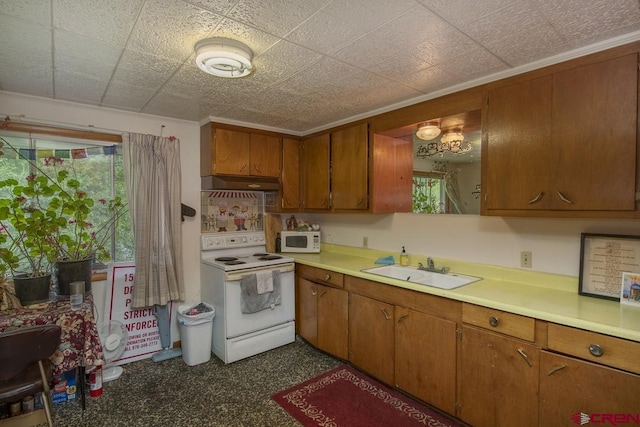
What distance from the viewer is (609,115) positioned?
5.36 feet

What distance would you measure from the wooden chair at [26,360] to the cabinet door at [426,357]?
6.89ft

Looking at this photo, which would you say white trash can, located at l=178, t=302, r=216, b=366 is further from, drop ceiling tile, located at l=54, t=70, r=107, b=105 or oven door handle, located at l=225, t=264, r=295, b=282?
drop ceiling tile, located at l=54, t=70, r=107, b=105

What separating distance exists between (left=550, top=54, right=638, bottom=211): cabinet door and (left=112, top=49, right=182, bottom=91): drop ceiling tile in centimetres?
225

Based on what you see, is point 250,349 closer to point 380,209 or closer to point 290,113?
point 380,209

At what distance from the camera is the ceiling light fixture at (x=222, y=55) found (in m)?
1.69

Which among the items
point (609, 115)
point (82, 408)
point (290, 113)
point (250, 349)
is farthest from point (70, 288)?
point (609, 115)

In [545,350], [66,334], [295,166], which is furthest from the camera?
[295,166]

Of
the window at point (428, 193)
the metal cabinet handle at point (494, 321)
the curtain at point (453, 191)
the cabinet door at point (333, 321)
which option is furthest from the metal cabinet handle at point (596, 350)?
the cabinet door at point (333, 321)

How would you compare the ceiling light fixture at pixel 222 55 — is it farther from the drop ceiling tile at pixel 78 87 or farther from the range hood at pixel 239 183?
the range hood at pixel 239 183

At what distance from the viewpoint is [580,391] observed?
4.96ft

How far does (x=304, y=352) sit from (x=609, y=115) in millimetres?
2853

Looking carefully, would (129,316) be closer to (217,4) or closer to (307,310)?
(307,310)

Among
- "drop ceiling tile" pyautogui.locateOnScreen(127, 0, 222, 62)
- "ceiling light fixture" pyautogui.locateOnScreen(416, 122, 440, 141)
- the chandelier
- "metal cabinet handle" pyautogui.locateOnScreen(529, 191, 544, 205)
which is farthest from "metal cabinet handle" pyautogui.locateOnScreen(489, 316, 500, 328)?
"drop ceiling tile" pyautogui.locateOnScreen(127, 0, 222, 62)

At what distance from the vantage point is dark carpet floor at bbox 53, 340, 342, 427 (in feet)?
6.94
